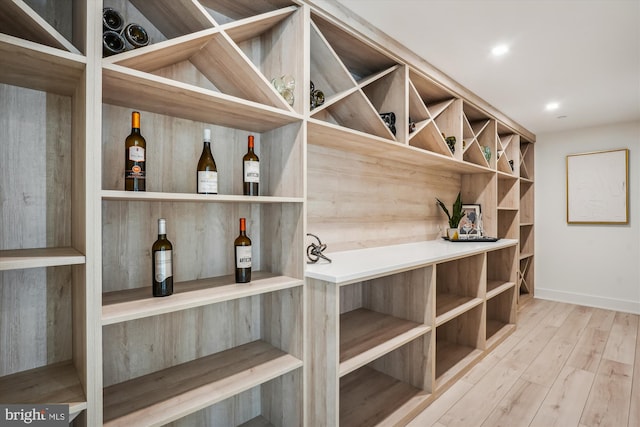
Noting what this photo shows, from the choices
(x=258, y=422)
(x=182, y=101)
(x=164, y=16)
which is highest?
(x=164, y=16)

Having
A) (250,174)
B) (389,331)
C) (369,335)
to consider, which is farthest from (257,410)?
(250,174)

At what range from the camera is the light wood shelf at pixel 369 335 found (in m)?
1.69

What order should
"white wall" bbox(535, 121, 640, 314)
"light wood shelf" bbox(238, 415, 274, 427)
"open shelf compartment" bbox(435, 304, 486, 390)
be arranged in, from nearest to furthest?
"light wood shelf" bbox(238, 415, 274, 427)
"open shelf compartment" bbox(435, 304, 486, 390)
"white wall" bbox(535, 121, 640, 314)

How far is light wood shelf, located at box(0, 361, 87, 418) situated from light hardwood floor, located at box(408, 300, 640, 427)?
1725 mm

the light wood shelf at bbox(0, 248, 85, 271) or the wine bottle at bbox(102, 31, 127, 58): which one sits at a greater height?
the wine bottle at bbox(102, 31, 127, 58)

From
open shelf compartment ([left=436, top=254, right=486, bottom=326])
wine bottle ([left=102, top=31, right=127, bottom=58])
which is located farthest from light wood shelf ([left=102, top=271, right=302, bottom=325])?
open shelf compartment ([left=436, top=254, right=486, bottom=326])

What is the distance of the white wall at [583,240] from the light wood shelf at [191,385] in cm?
464

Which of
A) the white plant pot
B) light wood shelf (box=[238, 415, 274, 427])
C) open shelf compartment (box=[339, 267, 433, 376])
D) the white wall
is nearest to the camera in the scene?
light wood shelf (box=[238, 415, 274, 427])

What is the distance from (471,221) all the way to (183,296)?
3.21 metres

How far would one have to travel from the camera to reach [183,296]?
4.14ft

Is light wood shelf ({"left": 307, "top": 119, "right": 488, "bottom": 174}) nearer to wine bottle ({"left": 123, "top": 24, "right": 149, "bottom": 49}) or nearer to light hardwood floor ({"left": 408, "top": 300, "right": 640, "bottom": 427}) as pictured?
wine bottle ({"left": 123, "top": 24, "right": 149, "bottom": 49})

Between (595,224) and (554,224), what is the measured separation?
1.47 ft

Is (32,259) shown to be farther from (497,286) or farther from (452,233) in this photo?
(497,286)

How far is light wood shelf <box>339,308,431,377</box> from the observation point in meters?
1.69
